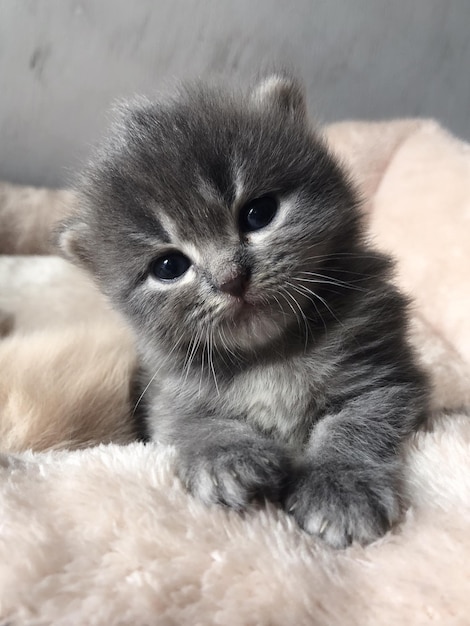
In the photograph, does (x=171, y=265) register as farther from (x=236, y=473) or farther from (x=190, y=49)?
(x=190, y=49)

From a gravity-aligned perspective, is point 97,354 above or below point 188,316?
below

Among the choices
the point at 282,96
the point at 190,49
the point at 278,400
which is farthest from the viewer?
the point at 190,49

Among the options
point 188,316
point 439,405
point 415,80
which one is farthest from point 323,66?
point 188,316

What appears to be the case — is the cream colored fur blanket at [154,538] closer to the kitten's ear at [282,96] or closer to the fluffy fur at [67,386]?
the fluffy fur at [67,386]

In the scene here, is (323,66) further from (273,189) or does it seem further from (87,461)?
(87,461)

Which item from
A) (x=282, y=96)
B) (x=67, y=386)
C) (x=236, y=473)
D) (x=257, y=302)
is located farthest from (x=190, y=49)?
(x=236, y=473)

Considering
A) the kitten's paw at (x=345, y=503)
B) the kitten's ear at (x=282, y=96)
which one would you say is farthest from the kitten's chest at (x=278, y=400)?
the kitten's ear at (x=282, y=96)

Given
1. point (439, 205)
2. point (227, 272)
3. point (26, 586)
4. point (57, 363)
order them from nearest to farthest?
1. point (26, 586)
2. point (227, 272)
3. point (57, 363)
4. point (439, 205)
